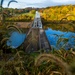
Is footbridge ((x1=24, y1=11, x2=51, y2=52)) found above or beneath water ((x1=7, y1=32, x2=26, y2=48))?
beneath

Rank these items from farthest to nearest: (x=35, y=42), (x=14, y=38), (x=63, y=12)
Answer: (x=63, y=12), (x=35, y=42), (x=14, y=38)

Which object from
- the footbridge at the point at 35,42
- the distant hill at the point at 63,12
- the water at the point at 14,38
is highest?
the distant hill at the point at 63,12

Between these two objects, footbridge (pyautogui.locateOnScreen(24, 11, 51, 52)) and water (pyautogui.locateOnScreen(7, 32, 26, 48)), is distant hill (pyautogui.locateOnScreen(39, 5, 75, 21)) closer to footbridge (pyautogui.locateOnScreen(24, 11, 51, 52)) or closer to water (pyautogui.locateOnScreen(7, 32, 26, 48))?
water (pyautogui.locateOnScreen(7, 32, 26, 48))

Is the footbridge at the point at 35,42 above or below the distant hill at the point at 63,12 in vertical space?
below

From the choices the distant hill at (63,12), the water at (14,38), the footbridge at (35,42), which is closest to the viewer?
the distant hill at (63,12)

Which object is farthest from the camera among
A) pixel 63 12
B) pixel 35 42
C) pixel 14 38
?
pixel 63 12

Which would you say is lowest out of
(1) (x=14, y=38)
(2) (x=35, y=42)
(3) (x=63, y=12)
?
(2) (x=35, y=42)

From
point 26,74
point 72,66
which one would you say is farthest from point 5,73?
point 72,66

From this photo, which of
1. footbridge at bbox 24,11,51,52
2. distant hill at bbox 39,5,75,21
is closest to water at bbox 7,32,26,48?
footbridge at bbox 24,11,51,52

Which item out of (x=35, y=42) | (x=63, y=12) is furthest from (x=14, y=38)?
(x=63, y=12)

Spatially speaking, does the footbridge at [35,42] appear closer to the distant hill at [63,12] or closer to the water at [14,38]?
the water at [14,38]

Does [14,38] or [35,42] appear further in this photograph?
[35,42]

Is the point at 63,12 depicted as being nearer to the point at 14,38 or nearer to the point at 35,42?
the point at 35,42

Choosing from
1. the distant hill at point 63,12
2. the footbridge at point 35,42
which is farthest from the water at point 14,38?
the distant hill at point 63,12
